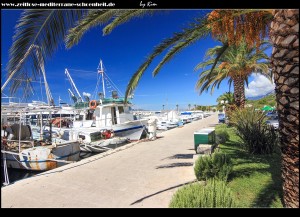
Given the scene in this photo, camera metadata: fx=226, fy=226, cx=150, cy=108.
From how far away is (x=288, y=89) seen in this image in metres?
3.32

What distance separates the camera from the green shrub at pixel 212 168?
5086mm

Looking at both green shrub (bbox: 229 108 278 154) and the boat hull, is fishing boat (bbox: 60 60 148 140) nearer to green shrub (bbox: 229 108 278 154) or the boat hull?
the boat hull

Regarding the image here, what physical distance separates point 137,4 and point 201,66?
12.4 meters

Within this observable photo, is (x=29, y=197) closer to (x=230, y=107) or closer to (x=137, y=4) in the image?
(x=137, y=4)

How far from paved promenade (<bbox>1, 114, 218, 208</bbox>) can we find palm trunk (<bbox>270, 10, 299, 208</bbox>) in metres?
2.04

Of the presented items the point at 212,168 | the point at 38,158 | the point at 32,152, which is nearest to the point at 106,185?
the point at 212,168

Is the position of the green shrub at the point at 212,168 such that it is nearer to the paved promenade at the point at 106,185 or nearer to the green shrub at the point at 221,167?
the green shrub at the point at 221,167

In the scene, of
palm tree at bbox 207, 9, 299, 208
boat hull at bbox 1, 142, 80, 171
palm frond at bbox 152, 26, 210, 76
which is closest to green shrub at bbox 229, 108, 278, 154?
palm frond at bbox 152, 26, 210, 76

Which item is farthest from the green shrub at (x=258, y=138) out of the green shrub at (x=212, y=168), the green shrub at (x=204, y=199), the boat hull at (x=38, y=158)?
the boat hull at (x=38, y=158)

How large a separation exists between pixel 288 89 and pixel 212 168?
2.55 meters

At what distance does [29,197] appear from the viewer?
464cm

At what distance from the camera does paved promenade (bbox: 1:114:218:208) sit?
4.31m

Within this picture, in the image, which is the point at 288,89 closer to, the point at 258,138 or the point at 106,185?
the point at 106,185

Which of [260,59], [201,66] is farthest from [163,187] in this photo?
[260,59]
